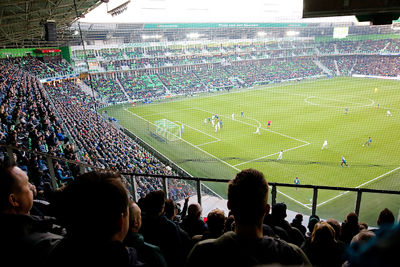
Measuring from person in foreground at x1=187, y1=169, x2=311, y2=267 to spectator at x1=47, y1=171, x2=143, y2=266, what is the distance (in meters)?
0.30

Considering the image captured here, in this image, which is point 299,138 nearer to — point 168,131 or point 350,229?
point 168,131

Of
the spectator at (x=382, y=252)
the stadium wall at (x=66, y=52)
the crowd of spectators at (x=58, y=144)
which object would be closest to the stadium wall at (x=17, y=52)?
the stadium wall at (x=66, y=52)

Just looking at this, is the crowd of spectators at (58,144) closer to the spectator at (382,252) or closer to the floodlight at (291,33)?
the spectator at (382,252)

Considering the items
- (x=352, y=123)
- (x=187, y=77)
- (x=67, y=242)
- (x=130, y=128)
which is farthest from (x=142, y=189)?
(x=187, y=77)

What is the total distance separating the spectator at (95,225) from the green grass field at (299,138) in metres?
7.23

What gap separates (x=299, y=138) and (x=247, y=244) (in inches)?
692

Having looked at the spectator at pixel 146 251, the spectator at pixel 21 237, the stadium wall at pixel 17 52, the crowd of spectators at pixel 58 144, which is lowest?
the crowd of spectators at pixel 58 144

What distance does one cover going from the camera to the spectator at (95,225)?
3.47 ft

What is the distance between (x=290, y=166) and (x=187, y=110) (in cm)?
1552

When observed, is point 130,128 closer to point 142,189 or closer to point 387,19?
point 142,189

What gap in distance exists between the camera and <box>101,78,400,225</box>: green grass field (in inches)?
446

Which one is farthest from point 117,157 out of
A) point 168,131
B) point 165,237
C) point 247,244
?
point 247,244

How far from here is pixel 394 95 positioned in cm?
2838

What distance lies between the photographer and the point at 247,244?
1.17 meters
